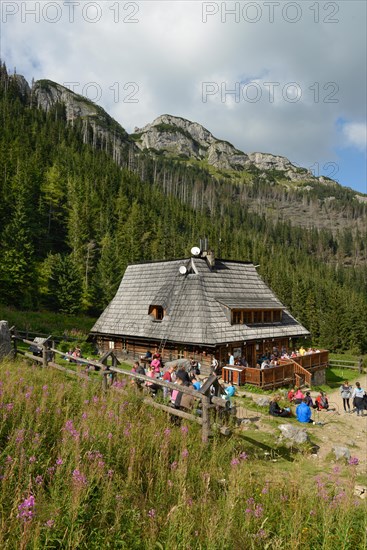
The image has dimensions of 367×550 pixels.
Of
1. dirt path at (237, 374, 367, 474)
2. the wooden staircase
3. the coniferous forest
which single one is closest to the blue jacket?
dirt path at (237, 374, 367, 474)

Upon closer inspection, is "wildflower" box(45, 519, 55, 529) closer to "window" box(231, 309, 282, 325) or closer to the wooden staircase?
"window" box(231, 309, 282, 325)

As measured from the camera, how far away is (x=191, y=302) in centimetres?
2419

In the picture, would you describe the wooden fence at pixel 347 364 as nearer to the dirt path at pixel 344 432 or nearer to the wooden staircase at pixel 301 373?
the wooden staircase at pixel 301 373

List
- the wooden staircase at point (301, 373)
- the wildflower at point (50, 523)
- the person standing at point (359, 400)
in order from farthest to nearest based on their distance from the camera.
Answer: the wooden staircase at point (301, 373) → the person standing at point (359, 400) → the wildflower at point (50, 523)

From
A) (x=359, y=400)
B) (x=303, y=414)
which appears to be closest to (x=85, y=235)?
(x=359, y=400)

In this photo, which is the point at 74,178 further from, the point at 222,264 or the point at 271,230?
the point at 271,230

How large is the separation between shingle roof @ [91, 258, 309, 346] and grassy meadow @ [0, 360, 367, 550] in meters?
16.5

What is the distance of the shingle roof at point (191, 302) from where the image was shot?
75.5 ft

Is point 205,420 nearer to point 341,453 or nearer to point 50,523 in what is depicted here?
point 50,523

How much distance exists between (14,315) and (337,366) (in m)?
30.8

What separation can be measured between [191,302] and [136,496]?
20101 millimetres

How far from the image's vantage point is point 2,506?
3.31 m

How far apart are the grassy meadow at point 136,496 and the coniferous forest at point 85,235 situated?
40.1m

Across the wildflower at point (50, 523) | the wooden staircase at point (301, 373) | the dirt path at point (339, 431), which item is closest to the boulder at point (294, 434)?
the dirt path at point (339, 431)
